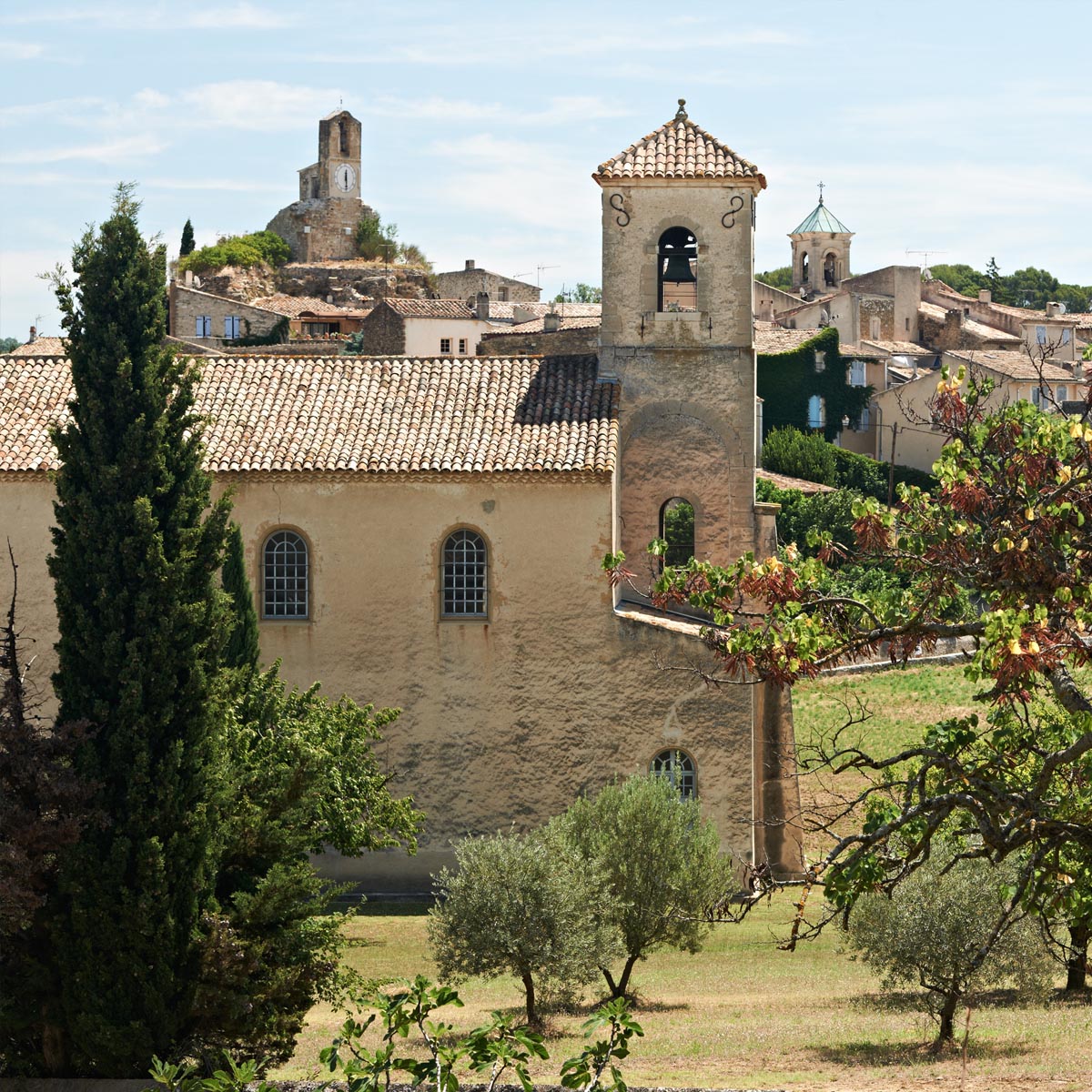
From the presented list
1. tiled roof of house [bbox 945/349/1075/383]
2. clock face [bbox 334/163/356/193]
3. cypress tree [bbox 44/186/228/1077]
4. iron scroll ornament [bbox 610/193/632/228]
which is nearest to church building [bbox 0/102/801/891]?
iron scroll ornament [bbox 610/193/632/228]

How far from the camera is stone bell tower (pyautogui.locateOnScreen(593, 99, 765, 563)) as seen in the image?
101 ft

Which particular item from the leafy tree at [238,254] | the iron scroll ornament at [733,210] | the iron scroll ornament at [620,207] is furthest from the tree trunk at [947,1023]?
the leafy tree at [238,254]

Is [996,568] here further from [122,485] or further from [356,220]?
[356,220]

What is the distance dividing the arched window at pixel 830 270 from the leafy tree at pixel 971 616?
3979 inches

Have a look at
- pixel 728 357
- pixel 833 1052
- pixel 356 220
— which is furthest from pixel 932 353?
pixel 833 1052

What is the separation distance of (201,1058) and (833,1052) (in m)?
6.83

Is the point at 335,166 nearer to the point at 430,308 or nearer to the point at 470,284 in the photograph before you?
the point at 470,284

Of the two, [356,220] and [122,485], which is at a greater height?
[356,220]

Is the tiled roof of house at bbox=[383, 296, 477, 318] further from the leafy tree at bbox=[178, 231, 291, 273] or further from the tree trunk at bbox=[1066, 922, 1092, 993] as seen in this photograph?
the tree trunk at bbox=[1066, 922, 1092, 993]

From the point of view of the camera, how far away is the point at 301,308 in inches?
3410

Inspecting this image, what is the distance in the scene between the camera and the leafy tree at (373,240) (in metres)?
106

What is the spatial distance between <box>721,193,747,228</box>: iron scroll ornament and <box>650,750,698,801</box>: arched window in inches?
375

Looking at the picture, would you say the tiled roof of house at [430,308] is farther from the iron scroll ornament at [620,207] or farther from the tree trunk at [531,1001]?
the tree trunk at [531,1001]

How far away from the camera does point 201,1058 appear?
59.7 ft
